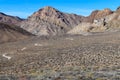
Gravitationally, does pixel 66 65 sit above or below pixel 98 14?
below

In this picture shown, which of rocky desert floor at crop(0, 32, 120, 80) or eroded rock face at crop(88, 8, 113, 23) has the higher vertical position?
eroded rock face at crop(88, 8, 113, 23)

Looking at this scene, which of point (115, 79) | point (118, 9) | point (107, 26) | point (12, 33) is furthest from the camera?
point (118, 9)

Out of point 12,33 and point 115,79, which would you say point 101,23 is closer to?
point 12,33

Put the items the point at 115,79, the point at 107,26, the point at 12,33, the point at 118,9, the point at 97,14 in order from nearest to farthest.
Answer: the point at 115,79, the point at 12,33, the point at 107,26, the point at 118,9, the point at 97,14

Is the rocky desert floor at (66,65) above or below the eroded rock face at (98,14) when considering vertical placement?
below

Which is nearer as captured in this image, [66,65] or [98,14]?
[66,65]

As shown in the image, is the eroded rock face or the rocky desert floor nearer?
the rocky desert floor

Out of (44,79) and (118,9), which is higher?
(118,9)

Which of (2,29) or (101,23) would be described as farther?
(101,23)

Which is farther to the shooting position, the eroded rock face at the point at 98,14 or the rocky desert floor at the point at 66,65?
the eroded rock face at the point at 98,14

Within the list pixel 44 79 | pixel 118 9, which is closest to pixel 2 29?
pixel 118 9
